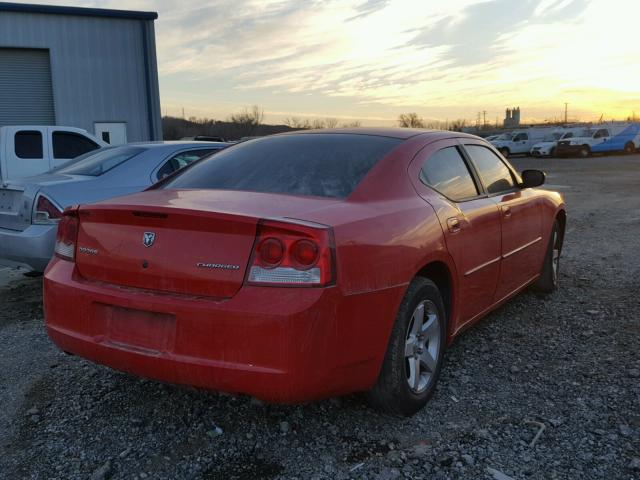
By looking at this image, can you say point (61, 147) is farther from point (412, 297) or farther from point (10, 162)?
point (412, 297)

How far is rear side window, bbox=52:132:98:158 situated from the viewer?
10766 millimetres

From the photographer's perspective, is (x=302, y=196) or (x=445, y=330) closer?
(x=302, y=196)

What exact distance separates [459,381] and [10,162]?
31.9ft

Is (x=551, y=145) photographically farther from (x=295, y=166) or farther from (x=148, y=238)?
(x=148, y=238)

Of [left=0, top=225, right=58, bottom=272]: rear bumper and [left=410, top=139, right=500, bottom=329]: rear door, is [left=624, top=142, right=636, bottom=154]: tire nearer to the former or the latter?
[left=410, top=139, right=500, bottom=329]: rear door

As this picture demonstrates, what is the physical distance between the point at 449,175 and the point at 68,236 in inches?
88.9

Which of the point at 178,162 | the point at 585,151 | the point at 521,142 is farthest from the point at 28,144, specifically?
the point at 521,142

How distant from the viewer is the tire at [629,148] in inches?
1410

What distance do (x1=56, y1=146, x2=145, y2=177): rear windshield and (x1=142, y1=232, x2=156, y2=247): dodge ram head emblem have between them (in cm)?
332

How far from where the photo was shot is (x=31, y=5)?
60.7 feet

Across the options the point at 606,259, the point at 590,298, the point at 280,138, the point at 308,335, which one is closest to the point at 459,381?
the point at 308,335

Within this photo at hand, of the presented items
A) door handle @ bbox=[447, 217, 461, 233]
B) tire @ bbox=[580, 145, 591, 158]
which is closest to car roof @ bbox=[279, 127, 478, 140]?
door handle @ bbox=[447, 217, 461, 233]

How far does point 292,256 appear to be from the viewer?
2438 mm

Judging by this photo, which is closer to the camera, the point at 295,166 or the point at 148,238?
the point at 148,238
